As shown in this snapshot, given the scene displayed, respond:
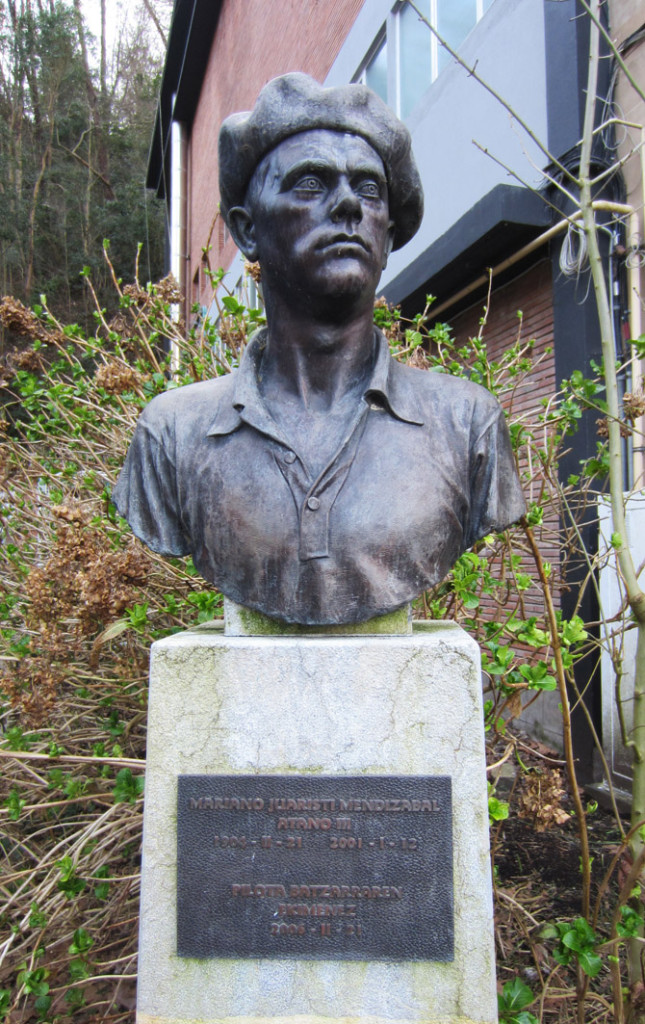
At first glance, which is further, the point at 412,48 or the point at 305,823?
the point at 412,48

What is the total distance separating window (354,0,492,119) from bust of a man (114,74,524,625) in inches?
208

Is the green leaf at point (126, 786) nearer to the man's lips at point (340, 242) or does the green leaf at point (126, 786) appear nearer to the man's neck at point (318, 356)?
the man's neck at point (318, 356)

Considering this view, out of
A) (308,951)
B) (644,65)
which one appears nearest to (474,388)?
(308,951)

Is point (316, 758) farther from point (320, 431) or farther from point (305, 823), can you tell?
point (320, 431)

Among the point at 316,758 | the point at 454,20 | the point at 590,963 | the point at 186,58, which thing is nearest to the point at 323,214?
the point at 316,758

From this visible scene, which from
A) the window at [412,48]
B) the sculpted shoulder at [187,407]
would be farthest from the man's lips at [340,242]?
the window at [412,48]

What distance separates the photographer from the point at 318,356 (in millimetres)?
2059

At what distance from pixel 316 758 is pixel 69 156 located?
82.4 ft

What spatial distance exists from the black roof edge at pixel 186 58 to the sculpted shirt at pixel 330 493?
15312mm

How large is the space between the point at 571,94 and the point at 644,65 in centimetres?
46

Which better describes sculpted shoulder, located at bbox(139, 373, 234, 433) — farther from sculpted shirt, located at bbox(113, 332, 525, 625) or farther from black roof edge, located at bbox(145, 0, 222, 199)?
black roof edge, located at bbox(145, 0, 222, 199)

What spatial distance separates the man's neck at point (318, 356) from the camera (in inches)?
80.2

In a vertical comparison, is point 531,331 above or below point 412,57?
below

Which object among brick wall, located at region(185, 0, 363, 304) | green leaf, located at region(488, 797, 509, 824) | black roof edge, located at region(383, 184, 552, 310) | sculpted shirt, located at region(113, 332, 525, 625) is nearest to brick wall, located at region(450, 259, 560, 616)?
black roof edge, located at region(383, 184, 552, 310)
